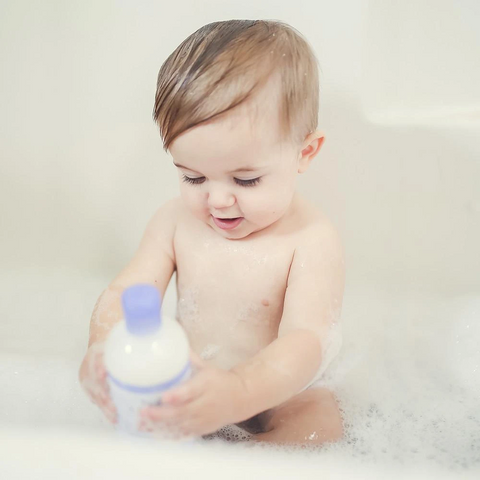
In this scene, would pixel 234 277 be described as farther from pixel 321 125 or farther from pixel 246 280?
pixel 321 125

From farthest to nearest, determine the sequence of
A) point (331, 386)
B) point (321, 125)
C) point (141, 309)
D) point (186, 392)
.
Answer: point (321, 125) < point (331, 386) < point (186, 392) < point (141, 309)

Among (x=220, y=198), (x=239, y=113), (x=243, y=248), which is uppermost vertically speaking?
(x=239, y=113)

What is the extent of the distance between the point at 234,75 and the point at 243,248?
0.97ft

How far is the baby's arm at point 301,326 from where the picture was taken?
812mm

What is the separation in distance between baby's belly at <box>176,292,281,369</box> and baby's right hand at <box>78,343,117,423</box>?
0.19m

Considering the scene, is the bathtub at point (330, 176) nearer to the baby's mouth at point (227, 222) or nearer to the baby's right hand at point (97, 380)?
the baby's right hand at point (97, 380)

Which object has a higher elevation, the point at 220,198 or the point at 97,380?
the point at 220,198

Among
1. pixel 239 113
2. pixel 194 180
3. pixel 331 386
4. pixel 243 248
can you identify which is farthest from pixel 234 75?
pixel 331 386

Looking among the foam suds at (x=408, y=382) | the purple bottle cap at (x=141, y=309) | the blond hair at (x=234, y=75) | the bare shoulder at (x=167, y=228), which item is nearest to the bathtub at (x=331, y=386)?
the foam suds at (x=408, y=382)

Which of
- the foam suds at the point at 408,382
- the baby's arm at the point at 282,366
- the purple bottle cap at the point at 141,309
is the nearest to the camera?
the purple bottle cap at the point at 141,309

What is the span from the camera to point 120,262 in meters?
1.43

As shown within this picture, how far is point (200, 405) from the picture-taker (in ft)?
2.31

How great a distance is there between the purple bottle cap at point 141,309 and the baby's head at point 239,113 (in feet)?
0.90

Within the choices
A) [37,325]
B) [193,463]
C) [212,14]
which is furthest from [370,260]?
[193,463]
